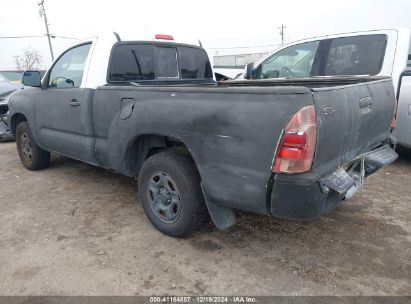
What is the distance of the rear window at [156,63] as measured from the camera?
400cm

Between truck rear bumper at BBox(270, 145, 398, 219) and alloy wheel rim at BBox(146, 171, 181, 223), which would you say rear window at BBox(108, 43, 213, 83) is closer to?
alloy wheel rim at BBox(146, 171, 181, 223)

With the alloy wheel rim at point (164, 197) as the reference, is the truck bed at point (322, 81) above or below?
above

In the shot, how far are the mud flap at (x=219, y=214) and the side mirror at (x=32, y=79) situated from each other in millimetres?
3051

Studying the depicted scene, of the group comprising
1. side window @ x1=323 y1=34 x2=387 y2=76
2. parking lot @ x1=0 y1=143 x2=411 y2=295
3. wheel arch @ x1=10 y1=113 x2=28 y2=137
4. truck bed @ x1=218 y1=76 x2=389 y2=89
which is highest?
side window @ x1=323 y1=34 x2=387 y2=76

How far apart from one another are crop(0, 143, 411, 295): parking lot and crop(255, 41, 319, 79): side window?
2.39 metres

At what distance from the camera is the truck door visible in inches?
155

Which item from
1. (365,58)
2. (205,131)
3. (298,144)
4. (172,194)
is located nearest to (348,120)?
(298,144)

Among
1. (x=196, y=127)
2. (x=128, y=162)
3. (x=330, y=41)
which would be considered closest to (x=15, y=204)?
(x=128, y=162)

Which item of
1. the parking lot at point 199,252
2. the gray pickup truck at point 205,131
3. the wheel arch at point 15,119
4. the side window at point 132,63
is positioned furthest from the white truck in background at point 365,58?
the wheel arch at point 15,119

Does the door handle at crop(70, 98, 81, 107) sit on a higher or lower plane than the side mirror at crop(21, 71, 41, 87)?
lower

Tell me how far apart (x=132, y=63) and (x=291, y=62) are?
3.05m

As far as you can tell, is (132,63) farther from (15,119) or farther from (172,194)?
(15,119)

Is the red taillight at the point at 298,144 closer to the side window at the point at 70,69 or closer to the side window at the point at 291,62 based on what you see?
the side window at the point at 70,69

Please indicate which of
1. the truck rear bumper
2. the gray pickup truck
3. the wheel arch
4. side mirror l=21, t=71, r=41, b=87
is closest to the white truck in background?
the gray pickup truck
